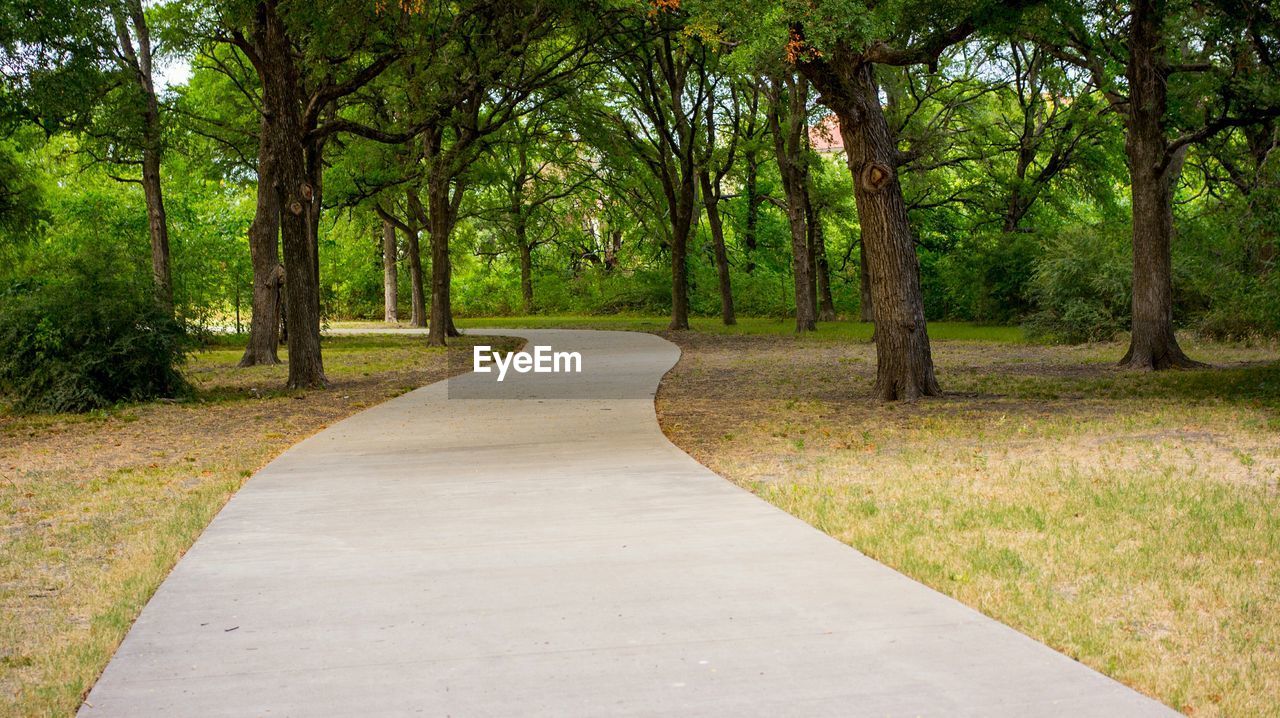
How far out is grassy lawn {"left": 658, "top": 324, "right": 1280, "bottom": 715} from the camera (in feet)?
16.1

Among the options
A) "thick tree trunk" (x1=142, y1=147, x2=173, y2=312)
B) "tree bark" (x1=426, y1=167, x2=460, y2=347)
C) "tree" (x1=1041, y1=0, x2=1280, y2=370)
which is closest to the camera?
"tree" (x1=1041, y1=0, x2=1280, y2=370)

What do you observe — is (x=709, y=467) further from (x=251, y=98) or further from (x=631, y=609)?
(x=251, y=98)

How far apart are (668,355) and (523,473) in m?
16.2

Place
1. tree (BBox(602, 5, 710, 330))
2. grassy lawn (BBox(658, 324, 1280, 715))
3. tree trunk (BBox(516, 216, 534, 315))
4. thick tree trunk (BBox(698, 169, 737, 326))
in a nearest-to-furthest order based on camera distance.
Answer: grassy lawn (BBox(658, 324, 1280, 715)) < tree (BBox(602, 5, 710, 330)) < thick tree trunk (BBox(698, 169, 737, 326)) < tree trunk (BBox(516, 216, 534, 315))

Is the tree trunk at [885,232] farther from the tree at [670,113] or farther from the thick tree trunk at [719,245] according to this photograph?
the thick tree trunk at [719,245]

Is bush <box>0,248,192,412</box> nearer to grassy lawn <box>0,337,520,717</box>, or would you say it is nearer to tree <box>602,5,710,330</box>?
grassy lawn <box>0,337,520,717</box>

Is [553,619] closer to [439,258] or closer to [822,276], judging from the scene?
[439,258]

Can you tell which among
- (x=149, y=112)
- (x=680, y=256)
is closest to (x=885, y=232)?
(x=149, y=112)

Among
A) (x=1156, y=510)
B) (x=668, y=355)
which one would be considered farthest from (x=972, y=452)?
(x=668, y=355)

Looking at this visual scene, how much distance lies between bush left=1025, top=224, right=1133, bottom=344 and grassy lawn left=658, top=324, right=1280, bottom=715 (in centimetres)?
745

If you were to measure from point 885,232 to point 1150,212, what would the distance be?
6.50 metres

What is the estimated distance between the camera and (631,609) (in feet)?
17.2

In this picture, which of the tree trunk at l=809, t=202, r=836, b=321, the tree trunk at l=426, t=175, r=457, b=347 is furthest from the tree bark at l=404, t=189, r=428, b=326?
the tree trunk at l=809, t=202, r=836, b=321

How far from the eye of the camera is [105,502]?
8688 millimetres
